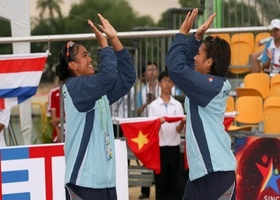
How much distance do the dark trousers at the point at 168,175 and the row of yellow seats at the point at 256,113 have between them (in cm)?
87

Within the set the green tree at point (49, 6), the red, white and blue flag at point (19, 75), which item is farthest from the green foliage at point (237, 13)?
the red, white and blue flag at point (19, 75)

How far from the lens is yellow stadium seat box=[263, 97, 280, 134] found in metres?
9.76

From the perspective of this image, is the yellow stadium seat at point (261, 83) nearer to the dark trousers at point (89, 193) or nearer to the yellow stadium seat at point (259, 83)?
the yellow stadium seat at point (259, 83)

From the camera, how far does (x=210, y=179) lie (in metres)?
6.09

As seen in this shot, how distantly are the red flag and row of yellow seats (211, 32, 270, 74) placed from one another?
10.6ft

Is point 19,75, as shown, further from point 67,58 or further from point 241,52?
point 241,52

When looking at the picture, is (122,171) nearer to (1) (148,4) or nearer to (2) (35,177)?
(2) (35,177)

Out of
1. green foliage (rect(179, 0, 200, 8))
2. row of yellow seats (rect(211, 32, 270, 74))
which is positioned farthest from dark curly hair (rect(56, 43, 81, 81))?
green foliage (rect(179, 0, 200, 8))

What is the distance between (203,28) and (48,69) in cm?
1270

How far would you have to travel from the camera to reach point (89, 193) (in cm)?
598

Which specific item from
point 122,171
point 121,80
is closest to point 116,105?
point 122,171

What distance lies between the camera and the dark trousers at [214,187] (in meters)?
6.04

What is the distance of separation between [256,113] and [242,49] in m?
3.05

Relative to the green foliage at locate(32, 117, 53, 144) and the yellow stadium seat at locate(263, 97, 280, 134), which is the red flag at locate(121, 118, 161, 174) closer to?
the yellow stadium seat at locate(263, 97, 280, 134)
